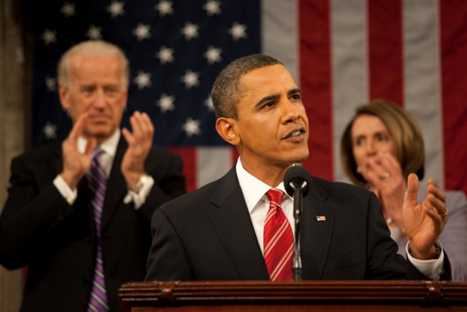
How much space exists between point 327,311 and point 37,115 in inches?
123

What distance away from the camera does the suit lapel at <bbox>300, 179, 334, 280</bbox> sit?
6.18ft

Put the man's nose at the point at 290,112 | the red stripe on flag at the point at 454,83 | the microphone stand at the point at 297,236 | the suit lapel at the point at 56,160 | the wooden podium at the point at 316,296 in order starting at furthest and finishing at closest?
the red stripe on flag at the point at 454,83, the suit lapel at the point at 56,160, the man's nose at the point at 290,112, the microphone stand at the point at 297,236, the wooden podium at the point at 316,296

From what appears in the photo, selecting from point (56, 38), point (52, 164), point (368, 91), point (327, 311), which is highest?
point (56, 38)

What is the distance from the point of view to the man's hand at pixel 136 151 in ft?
9.36

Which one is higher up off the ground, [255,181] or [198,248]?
[255,181]

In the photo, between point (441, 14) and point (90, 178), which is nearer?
point (90, 178)

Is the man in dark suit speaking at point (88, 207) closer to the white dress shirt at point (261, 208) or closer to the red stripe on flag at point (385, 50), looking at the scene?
the white dress shirt at point (261, 208)

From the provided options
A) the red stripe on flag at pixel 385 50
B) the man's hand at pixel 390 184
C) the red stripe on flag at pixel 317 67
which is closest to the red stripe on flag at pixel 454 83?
the red stripe on flag at pixel 385 50

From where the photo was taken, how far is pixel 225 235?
1.96 meters

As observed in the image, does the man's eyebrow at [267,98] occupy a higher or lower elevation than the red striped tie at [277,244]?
higher

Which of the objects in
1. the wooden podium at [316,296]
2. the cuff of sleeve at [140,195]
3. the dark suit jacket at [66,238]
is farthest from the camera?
the cuff of sleeve at [140,195]

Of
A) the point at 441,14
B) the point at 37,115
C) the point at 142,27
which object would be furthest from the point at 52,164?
the point at 441,14

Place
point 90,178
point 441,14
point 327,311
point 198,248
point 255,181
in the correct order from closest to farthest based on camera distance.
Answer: point 327,311 < point 198,248 < point 255,181 < point 90,178 < point 441,14

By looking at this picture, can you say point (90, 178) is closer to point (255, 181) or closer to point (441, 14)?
point (255, 181)
